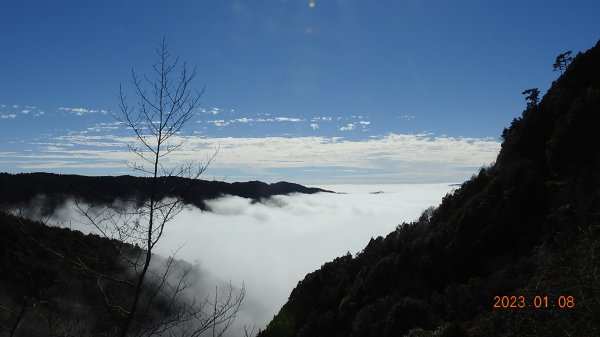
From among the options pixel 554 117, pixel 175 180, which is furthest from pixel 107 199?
pixel 554 117

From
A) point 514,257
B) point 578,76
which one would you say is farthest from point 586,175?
point 578,76

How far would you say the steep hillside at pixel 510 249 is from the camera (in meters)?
17.2

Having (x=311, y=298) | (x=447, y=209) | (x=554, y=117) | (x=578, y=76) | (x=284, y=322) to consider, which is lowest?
(x=284, y=322)

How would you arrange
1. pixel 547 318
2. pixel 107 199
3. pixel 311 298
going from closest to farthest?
1. pixel 107 199
2. pixel 547 318
3. pixel 311 298

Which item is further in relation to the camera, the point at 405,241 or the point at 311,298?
the point at 311,298

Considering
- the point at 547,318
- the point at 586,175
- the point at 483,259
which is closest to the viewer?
the point at 547,318

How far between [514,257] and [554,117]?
1337 cm

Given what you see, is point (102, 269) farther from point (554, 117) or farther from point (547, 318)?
point (554, 117)

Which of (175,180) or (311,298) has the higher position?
(175,180)

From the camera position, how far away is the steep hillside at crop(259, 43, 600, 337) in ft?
56.5

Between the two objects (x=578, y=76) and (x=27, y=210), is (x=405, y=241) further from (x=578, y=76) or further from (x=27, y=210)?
(x=27, y=210)

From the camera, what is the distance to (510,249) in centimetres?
2519

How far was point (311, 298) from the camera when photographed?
141 feet

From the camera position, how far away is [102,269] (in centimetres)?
570
